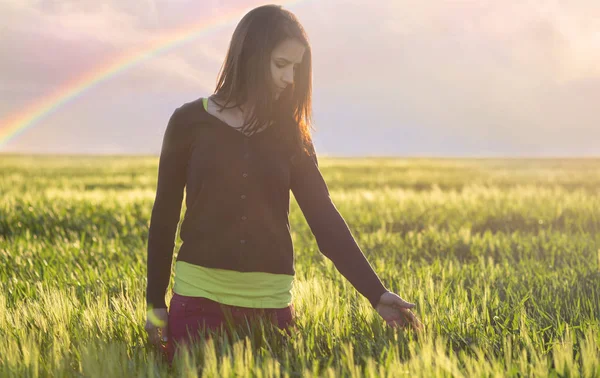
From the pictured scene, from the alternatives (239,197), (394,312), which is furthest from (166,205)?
A: (394,312)

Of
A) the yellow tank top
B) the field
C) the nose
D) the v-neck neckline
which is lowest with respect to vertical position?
the field

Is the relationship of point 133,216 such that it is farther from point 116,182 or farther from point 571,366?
point 116,182

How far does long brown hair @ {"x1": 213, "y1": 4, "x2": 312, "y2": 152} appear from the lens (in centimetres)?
239

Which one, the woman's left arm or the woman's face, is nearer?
the woman's face

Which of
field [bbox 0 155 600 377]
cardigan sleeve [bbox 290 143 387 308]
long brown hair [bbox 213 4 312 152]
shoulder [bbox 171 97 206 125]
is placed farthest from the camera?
cardigan sleeve [bbox 290 143 387 308]

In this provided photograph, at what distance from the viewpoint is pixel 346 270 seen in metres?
2.60

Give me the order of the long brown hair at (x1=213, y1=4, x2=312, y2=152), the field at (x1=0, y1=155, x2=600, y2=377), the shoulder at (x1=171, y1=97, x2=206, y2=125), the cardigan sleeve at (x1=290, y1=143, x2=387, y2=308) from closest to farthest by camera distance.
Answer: the field at (x1=0, y1=155, x2=600, y2=377), the long brown hair at (x1=213, y1=4, x2=312, y2=152), the shoulder at (x1=171, y1=97, x2=206, y2=125), the cardigan sleeve at (x1=290, y1=143, x2=387, y2=308)

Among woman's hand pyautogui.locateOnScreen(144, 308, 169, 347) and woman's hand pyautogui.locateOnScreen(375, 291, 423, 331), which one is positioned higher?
woman's hand pyautogui.locateOnScreen(375, 291, 423, 331)

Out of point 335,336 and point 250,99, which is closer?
point 250,99

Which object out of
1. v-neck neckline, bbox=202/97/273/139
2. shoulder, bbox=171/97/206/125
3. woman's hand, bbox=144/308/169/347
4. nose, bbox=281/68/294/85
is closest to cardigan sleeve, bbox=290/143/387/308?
v-neck neckline, bbox=202/97/273/139

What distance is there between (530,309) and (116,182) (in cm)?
1819

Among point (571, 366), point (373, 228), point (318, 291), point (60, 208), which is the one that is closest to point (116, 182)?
point (60, 208)

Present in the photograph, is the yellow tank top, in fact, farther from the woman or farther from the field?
the field

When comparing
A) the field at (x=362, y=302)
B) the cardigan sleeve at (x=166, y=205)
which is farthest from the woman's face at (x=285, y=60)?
the field at (x=362, y=302)
